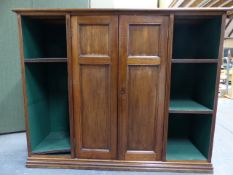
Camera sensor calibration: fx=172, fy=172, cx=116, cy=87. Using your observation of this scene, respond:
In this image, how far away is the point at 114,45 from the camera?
163cm

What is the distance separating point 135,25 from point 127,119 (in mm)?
914

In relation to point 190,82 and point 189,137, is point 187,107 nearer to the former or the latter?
point 190,82

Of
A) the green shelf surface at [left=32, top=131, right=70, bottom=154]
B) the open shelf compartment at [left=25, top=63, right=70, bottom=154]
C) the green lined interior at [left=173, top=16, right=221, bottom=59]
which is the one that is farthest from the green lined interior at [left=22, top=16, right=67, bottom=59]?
the green lined interior at [left=173, top=16, right=221, bottom=59]

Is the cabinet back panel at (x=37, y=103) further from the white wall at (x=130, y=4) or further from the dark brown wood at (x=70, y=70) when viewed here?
the white wall at (x=130, y=4)

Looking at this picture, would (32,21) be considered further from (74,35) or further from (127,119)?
(127,119)

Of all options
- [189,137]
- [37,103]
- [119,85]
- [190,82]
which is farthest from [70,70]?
[189,137]

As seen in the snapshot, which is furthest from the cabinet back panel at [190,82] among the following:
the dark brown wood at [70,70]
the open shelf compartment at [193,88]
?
the dark brown wood at [70,70]

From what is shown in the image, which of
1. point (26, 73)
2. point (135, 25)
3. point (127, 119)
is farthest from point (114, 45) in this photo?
point (26, 73)

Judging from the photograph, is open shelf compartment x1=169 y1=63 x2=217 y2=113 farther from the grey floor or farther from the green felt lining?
the grey floor

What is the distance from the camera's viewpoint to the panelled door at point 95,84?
162 centimetres

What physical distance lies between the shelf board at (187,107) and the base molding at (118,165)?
21.8 inches

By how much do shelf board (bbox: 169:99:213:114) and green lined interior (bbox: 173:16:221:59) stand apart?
20.6 inches

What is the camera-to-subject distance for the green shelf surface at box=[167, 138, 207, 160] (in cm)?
186

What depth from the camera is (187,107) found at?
5.89ft
